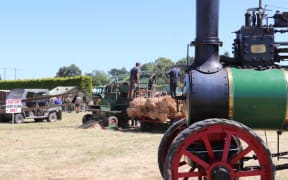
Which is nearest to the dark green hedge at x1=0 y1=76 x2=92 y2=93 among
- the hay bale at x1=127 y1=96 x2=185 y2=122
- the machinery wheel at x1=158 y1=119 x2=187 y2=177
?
the hay bale at x1=127 y1=96 x2=185 y2=122

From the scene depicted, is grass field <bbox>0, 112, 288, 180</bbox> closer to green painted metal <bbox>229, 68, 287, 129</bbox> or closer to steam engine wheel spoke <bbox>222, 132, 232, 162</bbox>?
green painted metal <bbox>229, 68, 287, 129</bbox>

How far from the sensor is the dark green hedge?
4366cm

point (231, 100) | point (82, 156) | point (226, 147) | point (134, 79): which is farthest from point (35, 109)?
point (226, 147)

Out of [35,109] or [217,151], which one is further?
[35,109]

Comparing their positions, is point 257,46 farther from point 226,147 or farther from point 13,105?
point 13,105

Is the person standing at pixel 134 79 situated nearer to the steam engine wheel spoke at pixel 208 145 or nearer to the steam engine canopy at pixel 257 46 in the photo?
the steam engine canopy at pixel 257 46

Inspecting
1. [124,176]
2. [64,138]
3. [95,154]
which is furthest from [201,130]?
[64,138]

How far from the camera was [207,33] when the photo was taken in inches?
217

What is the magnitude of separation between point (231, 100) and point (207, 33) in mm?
850

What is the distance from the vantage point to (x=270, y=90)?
5.22m

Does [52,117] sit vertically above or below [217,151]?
below

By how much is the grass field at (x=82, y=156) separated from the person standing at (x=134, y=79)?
107 inches

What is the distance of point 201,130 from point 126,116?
13.3 meters

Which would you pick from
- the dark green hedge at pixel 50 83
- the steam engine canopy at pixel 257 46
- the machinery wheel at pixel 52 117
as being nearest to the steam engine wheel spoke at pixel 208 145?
the steam engine canopy at pixel 257 46
